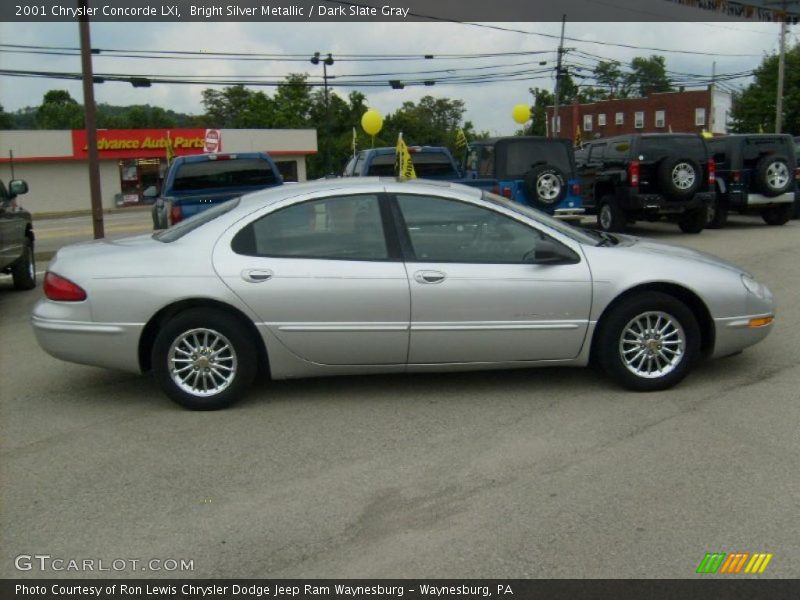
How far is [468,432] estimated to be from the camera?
5129mm

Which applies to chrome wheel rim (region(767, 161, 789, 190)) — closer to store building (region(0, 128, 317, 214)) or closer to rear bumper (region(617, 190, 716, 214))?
rear bumper (region(617, 190, 716, 214))

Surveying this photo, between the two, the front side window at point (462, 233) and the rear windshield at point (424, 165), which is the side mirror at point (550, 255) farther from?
the rear windshield at point (424, 165)

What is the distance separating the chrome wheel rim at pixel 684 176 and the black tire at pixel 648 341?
9.80 meters

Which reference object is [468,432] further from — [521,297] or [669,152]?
[669,152]

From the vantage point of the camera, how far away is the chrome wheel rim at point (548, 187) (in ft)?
45.4

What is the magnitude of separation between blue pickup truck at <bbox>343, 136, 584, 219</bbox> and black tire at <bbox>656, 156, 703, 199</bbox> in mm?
1575

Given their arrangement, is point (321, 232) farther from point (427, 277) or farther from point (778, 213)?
point (778, 213)

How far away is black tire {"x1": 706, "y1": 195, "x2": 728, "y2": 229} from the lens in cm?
1673

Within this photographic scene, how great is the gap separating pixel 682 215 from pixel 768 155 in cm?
220

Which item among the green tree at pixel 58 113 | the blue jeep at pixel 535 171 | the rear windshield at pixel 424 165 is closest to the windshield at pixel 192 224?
the blue jeep at pixel 535 171

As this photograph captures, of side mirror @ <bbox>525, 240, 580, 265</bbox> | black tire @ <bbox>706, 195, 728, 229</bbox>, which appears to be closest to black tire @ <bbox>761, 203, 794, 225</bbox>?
black tire @ <bbox>706, 195, 728, 229</bbox>

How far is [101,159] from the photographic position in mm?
46031

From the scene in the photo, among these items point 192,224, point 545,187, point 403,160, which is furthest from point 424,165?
point 192,224
